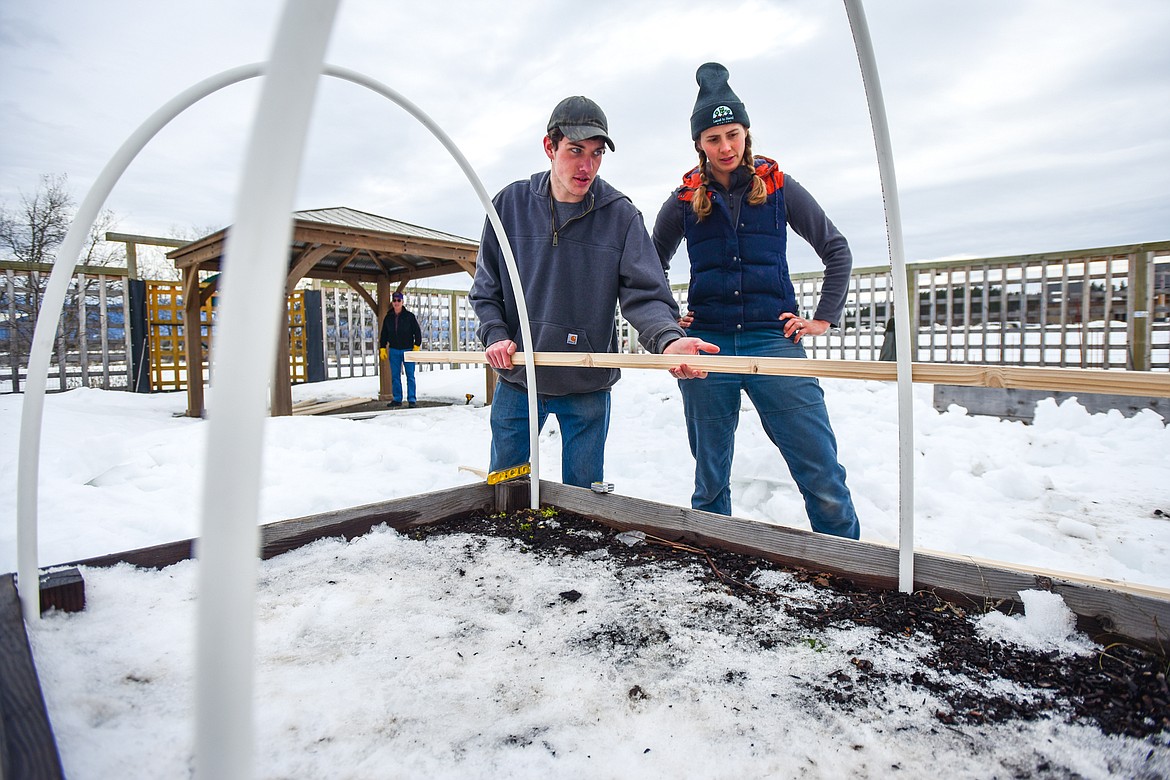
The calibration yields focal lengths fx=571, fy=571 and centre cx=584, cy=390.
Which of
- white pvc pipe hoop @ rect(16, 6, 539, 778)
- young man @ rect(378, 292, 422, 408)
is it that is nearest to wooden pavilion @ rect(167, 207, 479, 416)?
young man @ rect(378, 292, 422, 408)

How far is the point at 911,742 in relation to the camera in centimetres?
73

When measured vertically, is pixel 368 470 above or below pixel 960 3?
below

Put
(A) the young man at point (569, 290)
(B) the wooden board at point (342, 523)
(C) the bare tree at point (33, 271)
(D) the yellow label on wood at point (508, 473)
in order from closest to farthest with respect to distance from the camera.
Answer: (B) the wooden board at point (342, 523) → (A) the young man at point (569, 290) → (D) the yellow label on wood at point (508, 473) → (C) the bare tree at point (33, 271)

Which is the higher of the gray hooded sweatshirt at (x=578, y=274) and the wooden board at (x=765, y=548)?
the gray hooded sweatshirt at (x=578, y=274)

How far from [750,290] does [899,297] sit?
67cm

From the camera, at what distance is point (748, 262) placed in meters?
1.69

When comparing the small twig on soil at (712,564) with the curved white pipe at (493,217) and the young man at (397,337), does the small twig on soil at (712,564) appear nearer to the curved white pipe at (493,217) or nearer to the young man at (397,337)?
the curved white pipe at (493,217)

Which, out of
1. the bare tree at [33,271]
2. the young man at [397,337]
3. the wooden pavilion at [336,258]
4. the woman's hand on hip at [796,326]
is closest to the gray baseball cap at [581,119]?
the woman's hand on hip at [796,326]

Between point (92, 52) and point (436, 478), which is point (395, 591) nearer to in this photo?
point (436, 478)

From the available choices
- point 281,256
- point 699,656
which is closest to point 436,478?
point 699,656

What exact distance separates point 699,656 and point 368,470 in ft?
8.60

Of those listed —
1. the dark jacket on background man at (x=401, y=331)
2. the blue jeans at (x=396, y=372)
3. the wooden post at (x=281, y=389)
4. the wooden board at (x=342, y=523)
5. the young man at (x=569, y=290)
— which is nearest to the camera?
the wooden board at (x=342, y=523)

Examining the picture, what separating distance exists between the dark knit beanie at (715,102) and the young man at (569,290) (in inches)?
11.0

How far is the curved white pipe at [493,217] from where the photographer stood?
4.01 feet
